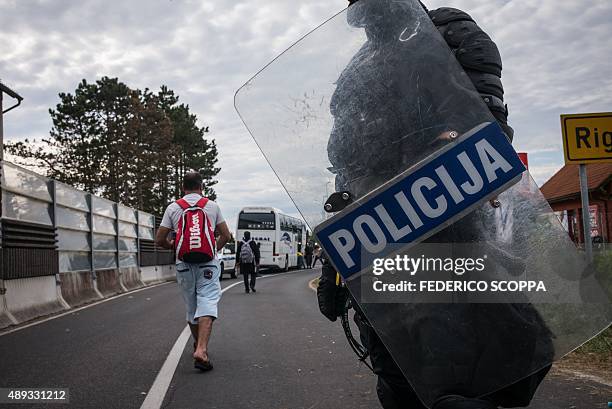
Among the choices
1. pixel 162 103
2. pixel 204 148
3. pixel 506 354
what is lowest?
pixel 506 354

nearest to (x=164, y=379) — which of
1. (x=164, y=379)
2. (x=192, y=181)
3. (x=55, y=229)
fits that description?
(x=164, y=379)

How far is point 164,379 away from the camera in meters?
4.96

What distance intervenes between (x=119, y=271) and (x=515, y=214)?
1626 centimetres

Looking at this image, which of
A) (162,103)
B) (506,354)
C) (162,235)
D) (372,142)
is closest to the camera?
(506,354)

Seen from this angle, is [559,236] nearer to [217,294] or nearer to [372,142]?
[372,142]

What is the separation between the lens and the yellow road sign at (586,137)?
6.21 m

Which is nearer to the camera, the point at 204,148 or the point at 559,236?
the point at 559,236

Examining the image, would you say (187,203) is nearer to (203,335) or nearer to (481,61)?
(203,335)

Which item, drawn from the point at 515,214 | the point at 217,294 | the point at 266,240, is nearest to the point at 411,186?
the point at 515,214

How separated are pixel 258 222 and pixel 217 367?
2903cm

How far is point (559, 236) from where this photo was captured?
1.84 metres

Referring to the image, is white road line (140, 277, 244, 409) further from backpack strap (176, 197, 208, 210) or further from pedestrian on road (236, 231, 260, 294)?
pedestrian on road (236, 231, 260, 294)

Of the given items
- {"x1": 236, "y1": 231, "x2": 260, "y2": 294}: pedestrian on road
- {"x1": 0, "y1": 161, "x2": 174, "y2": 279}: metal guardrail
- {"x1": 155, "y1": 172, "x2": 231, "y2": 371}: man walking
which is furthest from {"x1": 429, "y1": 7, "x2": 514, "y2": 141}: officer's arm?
{"x1": 236, "y1": 231, "x2": 260, "y2": 294}: pedestrian on road

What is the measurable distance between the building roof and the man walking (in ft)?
56.1
